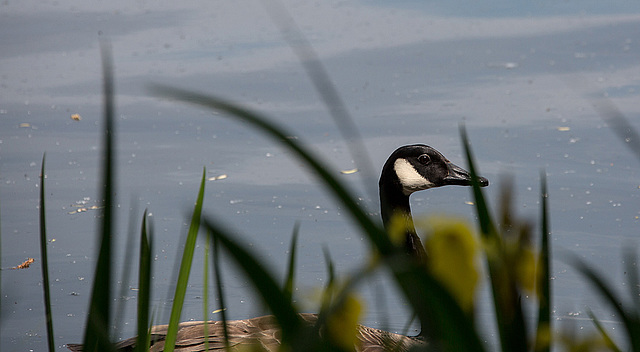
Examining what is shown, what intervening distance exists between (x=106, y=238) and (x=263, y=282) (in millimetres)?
243

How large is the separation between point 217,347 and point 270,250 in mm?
1794

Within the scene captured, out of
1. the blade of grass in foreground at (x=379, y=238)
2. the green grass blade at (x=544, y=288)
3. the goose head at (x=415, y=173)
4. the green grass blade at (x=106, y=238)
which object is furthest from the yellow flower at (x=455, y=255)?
the goose head at (x=415, y=173)

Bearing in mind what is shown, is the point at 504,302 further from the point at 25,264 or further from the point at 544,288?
the point at 25,264

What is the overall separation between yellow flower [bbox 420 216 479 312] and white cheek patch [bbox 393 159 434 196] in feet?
11.0

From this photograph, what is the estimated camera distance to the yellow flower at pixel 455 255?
0.55 metres

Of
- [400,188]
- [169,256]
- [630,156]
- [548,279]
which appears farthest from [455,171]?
[548,279]

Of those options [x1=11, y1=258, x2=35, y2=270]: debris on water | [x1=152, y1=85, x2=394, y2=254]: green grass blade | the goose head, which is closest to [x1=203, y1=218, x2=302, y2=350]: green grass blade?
[x1=152, y1=85, x2=394, y2=254]: green grass blade

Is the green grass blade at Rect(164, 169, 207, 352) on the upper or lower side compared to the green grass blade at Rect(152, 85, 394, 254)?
lower

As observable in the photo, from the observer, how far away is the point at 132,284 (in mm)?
4336

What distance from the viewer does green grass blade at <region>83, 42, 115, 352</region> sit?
0.73 m

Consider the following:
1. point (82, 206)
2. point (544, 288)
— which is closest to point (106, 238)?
point (544, 288)

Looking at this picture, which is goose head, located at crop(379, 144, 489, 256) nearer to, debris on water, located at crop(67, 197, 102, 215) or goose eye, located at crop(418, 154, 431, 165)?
goose eye, located at crop(418, 154, 431, 165)

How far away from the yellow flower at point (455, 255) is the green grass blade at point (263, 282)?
4.0 inches

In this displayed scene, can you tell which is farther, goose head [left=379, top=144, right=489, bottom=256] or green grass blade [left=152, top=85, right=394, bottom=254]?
goose head [left=379, top=144, right=489, bottom=256]
